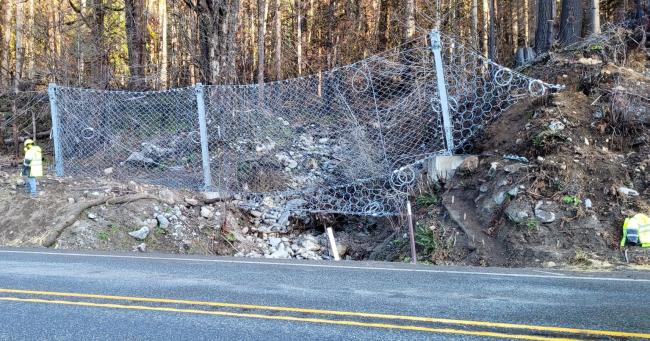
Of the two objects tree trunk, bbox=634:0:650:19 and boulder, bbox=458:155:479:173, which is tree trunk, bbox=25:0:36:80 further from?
tree trunk, bbox=634:0:650:19

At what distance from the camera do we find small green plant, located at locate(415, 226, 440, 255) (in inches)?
345

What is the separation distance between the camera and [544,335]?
3.98 m

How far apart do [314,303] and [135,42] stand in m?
16.3

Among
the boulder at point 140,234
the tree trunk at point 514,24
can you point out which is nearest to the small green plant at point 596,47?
the boulder at point 140,234

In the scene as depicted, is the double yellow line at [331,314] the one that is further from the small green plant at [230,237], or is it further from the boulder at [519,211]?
the small green plant at [230,237]

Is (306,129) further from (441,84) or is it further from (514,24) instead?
(514,24)

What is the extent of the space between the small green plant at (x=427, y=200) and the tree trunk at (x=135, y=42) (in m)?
11.9

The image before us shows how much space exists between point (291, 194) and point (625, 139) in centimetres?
634

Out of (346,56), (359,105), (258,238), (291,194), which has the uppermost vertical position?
(346,56)

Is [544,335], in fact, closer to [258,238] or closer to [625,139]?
[625,139]

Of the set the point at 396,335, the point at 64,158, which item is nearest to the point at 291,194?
the point at 64,158

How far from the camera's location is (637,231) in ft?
24.8

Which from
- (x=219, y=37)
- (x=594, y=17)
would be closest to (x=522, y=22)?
(x=594, y=17)

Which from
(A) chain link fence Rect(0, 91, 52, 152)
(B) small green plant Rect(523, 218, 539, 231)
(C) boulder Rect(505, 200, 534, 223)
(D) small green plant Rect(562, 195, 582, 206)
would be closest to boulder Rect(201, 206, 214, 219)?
(C) boulder Rect(505, 200, 534, 223)
